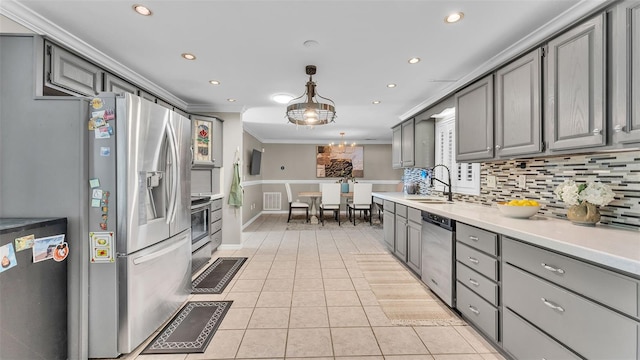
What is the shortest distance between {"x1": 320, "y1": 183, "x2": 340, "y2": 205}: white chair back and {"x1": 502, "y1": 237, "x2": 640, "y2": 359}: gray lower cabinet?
4.61 metres

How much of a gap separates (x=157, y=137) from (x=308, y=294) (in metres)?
1.95

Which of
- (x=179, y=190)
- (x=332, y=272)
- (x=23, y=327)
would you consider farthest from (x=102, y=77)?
(x=332, y=272)

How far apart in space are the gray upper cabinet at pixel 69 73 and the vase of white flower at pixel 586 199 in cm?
358

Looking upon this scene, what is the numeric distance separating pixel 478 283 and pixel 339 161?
649 cm

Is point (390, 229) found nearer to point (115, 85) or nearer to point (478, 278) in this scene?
point (478, 278)

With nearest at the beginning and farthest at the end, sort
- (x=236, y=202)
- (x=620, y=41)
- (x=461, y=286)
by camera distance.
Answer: (x=620, y=41) < (x=461, y=286) < (x=236, y=202)

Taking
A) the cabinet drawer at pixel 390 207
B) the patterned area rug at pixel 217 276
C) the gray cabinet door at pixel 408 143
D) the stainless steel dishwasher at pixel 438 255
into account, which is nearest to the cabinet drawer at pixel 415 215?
the stainless steel dishwasher at pixel 438 255

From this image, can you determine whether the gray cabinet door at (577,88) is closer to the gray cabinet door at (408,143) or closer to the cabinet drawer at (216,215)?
the gray cabinet door at (408,143)

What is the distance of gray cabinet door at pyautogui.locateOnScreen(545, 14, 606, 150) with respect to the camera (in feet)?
4.76

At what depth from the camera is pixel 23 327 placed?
1.40m

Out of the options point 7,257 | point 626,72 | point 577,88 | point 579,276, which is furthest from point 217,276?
point 626,72

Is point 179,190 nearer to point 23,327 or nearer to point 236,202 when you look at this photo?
point 23,327

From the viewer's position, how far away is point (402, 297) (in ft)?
8.39

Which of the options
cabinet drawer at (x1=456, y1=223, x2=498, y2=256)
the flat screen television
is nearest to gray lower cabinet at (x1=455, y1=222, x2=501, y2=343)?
cabinet drawer at (x1=456, y1=223, x2=498, y2=256)
